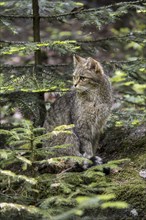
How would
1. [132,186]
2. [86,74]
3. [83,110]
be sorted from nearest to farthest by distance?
[132,186] < [83,110] < [86,74]

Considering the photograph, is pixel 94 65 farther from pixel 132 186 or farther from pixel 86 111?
pixel 132 186

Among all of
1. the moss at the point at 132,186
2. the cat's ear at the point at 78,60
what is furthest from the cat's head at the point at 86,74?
the moss at the point at 132,186

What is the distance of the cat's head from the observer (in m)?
5.94

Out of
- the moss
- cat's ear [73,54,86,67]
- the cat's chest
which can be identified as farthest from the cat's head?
the moss

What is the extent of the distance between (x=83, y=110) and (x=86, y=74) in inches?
18.8

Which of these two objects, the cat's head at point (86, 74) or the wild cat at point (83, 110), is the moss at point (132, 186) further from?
the cat's head at point (86, 74)

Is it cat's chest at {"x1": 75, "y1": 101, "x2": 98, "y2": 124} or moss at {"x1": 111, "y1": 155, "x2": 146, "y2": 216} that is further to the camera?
cat's chest at {"x1": 75, "y1": 101, "x2": 98, "y2": 124}

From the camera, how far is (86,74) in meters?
6.00

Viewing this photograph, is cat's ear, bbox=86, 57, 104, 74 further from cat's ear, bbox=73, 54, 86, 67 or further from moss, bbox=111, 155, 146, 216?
moss, bbox=111, 155, 146, 216

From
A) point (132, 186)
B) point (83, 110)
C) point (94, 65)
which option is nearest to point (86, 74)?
point (94, 65)

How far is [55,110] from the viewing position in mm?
6105

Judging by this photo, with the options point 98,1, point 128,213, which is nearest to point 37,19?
point 128,213

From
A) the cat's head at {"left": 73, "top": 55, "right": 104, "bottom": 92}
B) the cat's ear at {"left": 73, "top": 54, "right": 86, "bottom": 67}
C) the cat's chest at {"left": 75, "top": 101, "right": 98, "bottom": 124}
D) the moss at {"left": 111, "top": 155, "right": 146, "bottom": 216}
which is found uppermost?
the cat's ear at {"left": 73, "top": 54, "right": 86, "bottom": 67}

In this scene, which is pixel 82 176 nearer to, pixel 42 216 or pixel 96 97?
pixel 42 216
